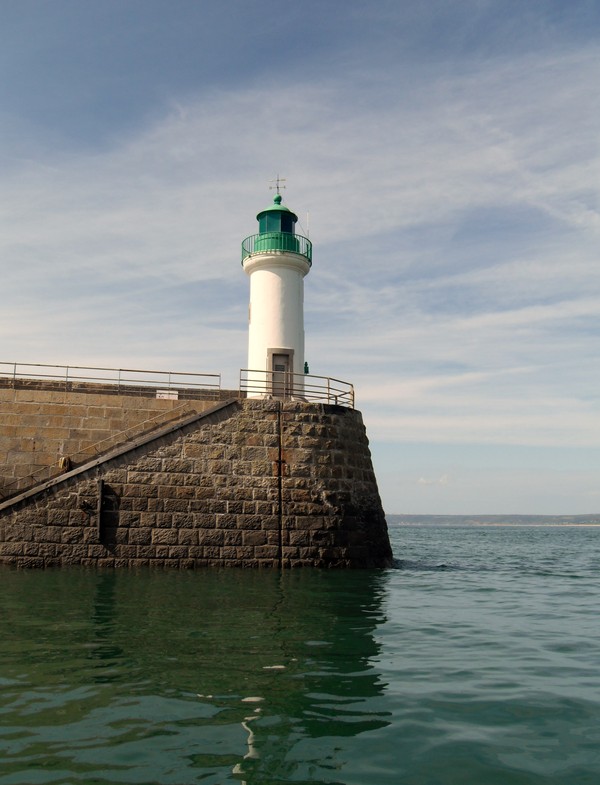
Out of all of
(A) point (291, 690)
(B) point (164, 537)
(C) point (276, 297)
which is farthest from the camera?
(C) point (276, 297)

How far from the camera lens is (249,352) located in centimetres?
2358

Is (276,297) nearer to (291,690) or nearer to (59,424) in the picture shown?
(59,424)

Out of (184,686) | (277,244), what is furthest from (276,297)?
(184,686)

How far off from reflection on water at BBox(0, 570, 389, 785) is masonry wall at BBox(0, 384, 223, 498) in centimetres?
534

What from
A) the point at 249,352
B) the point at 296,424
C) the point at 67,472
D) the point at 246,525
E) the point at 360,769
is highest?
the point at 249,352

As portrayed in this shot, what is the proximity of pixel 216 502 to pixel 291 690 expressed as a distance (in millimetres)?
10453

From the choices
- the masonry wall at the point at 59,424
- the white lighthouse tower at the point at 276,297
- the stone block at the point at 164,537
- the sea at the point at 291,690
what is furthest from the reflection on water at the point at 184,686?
the white lighthouse tower at the point at 276,297

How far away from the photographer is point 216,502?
55.4 ft

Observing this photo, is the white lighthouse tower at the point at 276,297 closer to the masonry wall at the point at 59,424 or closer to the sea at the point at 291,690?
the masonry wall at the point at 59,424

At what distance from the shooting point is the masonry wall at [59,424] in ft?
55.8

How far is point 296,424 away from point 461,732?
12623 millimetres

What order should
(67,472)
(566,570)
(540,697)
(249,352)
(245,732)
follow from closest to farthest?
1. (245,732)
2. (540,697)
3. (67,472)
4. (566,570)
5. (249,352)

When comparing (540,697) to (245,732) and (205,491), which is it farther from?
(205,491)

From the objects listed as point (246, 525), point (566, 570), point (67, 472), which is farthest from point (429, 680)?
point (566, 570)
